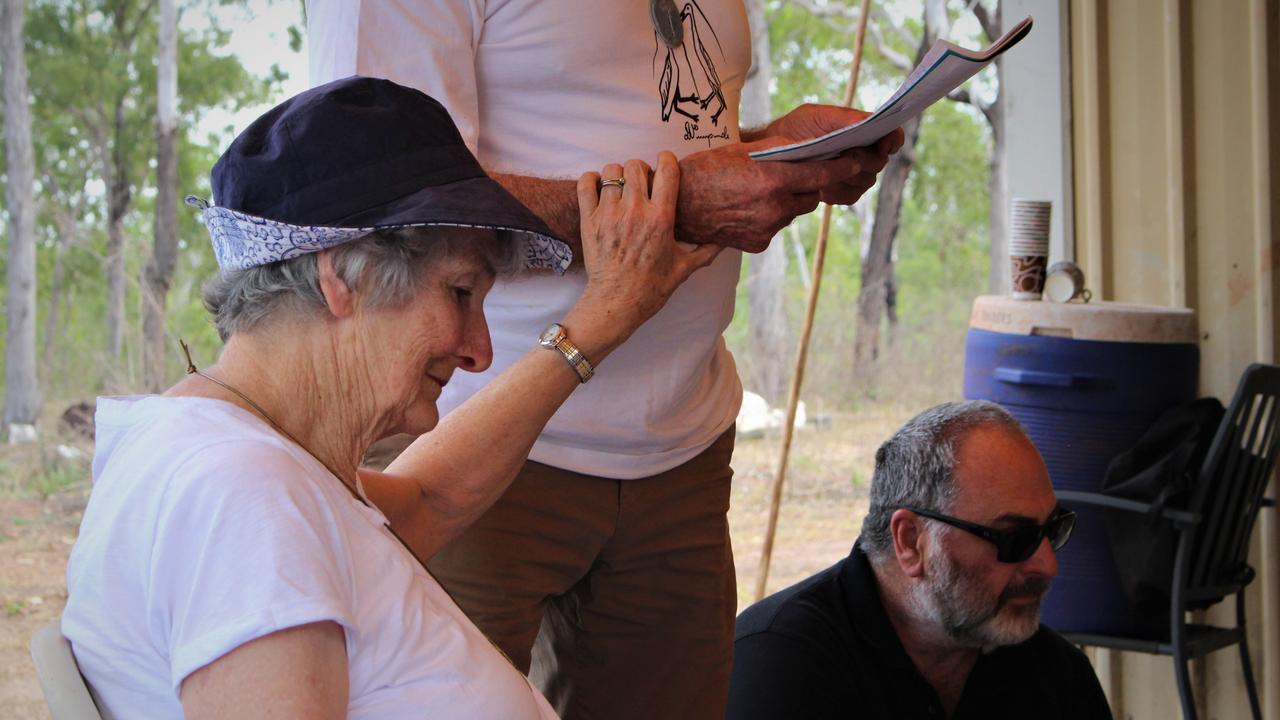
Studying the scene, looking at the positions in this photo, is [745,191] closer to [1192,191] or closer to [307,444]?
[307,444]

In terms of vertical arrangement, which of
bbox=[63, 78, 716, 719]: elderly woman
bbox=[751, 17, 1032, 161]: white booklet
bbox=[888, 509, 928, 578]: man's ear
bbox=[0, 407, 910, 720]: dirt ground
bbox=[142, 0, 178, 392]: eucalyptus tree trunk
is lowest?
bbox=[0, 407, 910, 720]: dirt ground

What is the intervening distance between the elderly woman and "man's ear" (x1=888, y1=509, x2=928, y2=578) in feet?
3.72

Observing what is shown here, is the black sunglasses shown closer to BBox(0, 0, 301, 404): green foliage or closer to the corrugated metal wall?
the corrugated metal wall

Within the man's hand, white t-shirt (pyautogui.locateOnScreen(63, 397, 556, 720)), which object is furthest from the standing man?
white t-shirt (pyautogui.locateOnScreen(63, 397, 556, 720))

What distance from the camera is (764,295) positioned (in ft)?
35.1

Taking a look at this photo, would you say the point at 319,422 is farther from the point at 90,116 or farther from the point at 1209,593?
the point at 90,116

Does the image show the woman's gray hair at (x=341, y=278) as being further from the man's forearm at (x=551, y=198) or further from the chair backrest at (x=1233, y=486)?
the chair backrest at (x=1233, y=486)

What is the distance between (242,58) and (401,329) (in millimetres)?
7987

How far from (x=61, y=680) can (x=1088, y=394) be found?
2.84 meters

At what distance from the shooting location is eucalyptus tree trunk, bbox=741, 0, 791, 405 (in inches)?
407

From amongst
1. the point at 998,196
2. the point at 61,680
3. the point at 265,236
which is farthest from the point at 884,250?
the point at 61,680

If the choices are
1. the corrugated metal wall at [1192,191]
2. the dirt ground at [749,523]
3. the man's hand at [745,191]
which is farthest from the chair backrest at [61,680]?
the dirt ground at [749,523]

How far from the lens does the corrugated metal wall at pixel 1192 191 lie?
3609 millimetres

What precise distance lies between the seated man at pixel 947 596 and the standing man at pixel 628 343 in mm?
334
